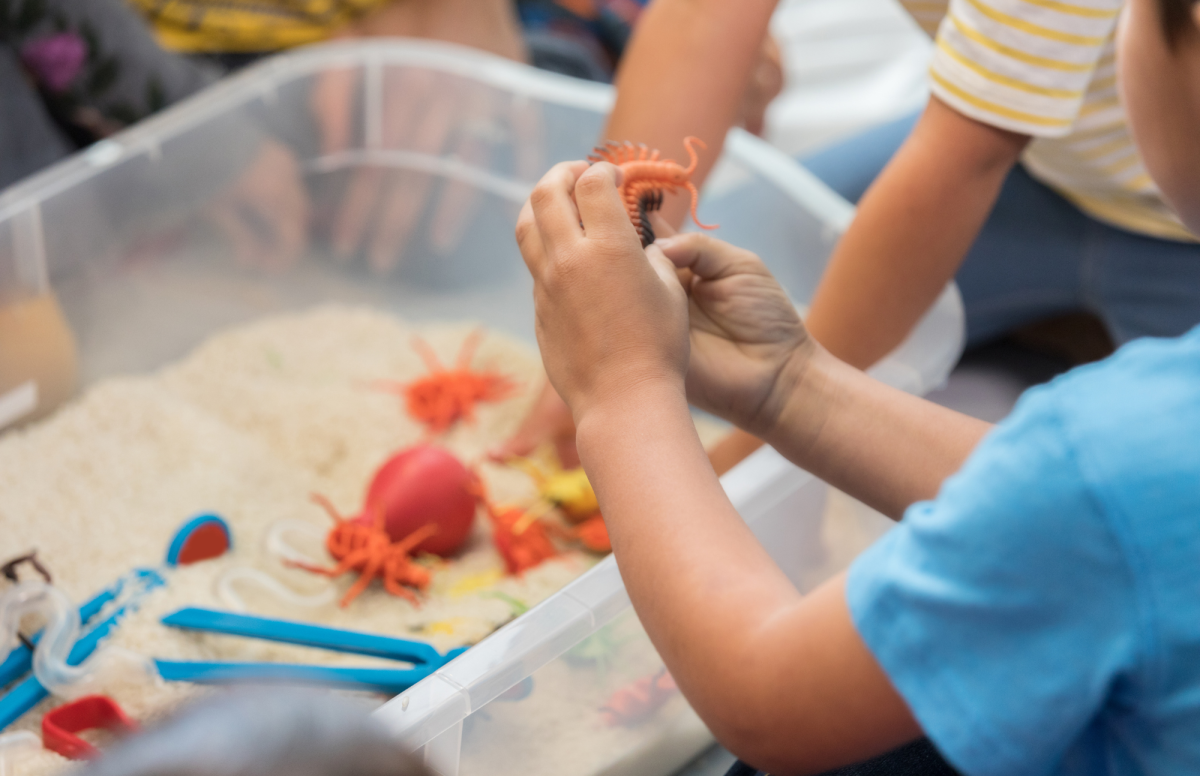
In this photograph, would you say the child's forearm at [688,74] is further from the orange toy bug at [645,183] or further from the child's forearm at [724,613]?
the child's forearm at [724,613]

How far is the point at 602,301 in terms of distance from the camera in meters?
0.40

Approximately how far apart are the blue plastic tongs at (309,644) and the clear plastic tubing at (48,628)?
0.17 feet

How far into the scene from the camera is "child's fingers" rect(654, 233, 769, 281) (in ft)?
1.58

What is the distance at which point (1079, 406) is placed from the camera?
289 mm

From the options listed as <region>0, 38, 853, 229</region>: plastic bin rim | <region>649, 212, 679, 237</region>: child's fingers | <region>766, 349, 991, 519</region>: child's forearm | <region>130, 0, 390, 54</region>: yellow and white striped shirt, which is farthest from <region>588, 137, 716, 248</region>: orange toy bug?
<region>130, 0, 390, 54</region>: yellow and white striped shirt

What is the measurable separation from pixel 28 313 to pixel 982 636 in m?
0.79

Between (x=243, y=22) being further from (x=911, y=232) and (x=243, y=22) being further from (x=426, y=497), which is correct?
(x=911, y=232)

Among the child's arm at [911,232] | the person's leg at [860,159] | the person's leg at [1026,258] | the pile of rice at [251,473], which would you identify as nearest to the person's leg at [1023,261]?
the person's leg at [1026,258]

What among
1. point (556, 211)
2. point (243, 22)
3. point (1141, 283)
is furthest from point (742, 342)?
point (243, 22)

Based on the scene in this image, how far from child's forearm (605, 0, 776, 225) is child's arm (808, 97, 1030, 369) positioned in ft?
0.45

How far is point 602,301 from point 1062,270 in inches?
25.1

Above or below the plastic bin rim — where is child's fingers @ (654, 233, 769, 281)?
above

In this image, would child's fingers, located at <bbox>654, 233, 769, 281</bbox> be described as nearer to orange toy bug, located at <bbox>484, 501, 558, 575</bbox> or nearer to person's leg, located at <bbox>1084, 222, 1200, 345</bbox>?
orange toy bug, located at <bbox>484, 501, 558, 575</bbox>

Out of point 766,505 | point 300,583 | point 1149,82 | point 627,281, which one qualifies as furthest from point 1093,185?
point 300,583
